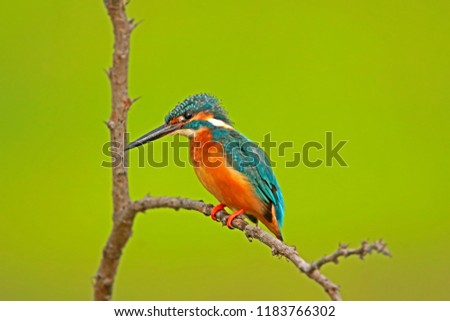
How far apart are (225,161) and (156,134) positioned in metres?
0.25

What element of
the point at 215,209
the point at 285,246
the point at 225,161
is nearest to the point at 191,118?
the point at 225,161

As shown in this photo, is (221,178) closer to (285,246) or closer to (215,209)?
(215,209)

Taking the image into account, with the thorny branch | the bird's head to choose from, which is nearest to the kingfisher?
the bird's head

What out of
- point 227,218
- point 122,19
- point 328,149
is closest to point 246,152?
point 227,218

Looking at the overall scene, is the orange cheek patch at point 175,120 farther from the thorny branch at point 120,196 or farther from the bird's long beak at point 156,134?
the thorny branch at point 120,196

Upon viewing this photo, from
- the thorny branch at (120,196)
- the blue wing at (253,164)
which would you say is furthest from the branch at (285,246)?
the blue wing at (253,164)

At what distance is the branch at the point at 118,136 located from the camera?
1.91m

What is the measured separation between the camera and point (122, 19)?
1.93 metres

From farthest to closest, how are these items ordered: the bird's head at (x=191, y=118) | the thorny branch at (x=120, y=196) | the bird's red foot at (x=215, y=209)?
the bird's head at (x=191, y=118), the bird's red foot at (x=215, y=209), the thorny branch at (x=120, y=196)

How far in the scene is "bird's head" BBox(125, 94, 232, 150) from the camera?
2.16m

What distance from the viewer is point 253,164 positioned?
84.6 inches

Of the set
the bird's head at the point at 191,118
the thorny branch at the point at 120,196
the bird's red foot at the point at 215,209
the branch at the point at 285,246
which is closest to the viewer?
the branch at the point at 285,246

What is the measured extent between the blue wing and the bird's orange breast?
2 centimetres
